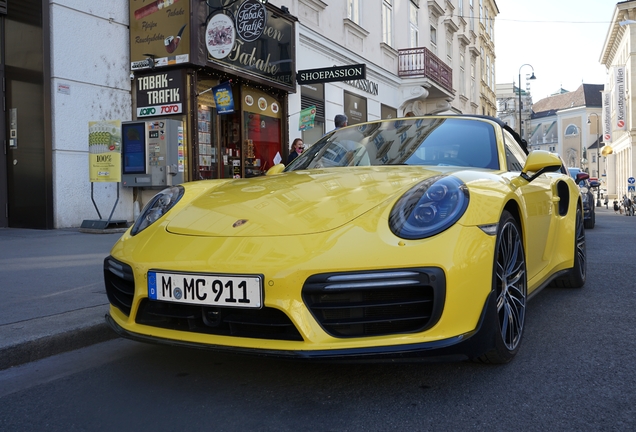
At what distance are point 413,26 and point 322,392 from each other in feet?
67.6

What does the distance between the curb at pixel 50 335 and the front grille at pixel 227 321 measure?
0.91m

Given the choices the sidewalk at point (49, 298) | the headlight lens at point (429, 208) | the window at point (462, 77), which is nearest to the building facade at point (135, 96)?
the sidewalk at point (49, 298)

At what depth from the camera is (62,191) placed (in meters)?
8.50

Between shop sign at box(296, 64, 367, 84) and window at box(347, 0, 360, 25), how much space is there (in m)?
4.51

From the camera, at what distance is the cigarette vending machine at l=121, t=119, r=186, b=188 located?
9375 millimetres

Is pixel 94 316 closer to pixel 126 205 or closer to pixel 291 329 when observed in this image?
pixel 291 329

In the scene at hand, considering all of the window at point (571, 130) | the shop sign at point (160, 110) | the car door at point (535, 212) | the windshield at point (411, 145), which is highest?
the window at point (571, 130)

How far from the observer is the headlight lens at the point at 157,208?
3074 mm

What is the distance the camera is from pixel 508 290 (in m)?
2.79

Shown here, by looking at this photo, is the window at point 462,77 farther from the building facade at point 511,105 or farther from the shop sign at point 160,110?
the building facade at point 511,105

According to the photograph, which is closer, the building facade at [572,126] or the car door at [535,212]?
the car door at [535,212]

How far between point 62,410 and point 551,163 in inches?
101

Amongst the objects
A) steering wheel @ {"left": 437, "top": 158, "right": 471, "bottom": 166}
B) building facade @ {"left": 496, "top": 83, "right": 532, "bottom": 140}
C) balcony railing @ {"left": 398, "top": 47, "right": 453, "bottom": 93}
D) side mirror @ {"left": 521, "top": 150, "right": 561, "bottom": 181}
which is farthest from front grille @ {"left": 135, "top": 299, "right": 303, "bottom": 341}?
building facade @ {"left": 496, "top": 83, "right": 532, "bottom": 140}

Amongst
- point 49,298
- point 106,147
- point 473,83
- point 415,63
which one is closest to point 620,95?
point 473,83
